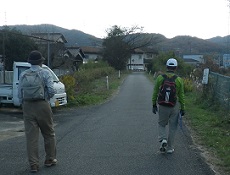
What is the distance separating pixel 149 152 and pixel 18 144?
2.94 metres

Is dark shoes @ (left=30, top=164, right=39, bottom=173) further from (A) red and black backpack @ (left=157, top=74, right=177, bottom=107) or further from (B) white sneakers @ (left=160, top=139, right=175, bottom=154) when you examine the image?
(A) red and black backpack @ (left=157, top=74, right=177, bottom=107)

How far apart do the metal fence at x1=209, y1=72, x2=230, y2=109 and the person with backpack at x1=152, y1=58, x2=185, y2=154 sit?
5.42 meters

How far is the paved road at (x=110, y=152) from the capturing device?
5.84m

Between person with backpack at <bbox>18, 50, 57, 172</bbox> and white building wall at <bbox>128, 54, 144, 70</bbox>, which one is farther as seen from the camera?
white building wall at <bbox>128, 54, 144, 70</bbox>

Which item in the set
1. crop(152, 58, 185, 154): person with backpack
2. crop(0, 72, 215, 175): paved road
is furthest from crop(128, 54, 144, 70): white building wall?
crop(152, 58, 185, 154): person with backpack

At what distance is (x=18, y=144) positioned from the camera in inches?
314

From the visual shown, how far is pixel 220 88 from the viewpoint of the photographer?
13484 millimetres

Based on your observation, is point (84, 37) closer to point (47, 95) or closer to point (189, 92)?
point (189, 92)

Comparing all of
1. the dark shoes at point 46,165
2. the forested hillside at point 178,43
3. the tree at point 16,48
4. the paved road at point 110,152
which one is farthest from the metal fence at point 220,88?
the forested hillside at point 178,43

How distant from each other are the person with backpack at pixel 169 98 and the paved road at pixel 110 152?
0.37 metres

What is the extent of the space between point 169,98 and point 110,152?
1.58m

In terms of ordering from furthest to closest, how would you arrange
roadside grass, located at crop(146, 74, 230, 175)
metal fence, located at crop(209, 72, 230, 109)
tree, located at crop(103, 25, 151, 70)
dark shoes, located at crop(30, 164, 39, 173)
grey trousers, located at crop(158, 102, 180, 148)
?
tree, located at crop(103, 25, 151, 70) < metal fence, located at crop(209, 72, 230, 109) < grey trousers, located at crop(158, 102, 180, 148) < roadside grass, located at crop(146, 74, 230, 175) < dark shoes, located at crop(30, 164, 39, 173)

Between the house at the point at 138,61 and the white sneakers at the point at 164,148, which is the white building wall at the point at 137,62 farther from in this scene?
the white sneakers at the point at 164,148

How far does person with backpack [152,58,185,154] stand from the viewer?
6777 mm
